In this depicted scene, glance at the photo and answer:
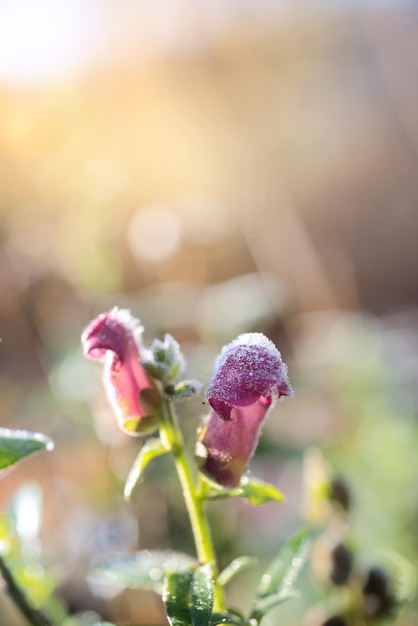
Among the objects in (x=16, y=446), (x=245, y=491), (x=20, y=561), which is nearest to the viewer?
(x=16, y=446)

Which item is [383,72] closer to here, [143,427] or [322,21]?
[322,21]

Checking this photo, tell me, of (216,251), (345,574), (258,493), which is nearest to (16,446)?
(258,493)

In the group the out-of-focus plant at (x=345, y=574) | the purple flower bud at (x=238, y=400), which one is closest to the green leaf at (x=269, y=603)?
the purple flower bud at (x=238, y=400)

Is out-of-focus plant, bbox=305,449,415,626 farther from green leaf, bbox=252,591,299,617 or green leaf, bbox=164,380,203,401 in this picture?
green leaf, bbox=164,380,203,401

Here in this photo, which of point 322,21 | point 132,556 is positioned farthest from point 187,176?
point 132,556

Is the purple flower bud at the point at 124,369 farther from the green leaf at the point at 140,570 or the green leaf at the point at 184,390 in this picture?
the green leaf at the point at 140,570

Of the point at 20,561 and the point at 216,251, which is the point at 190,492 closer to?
the point at 20,561
